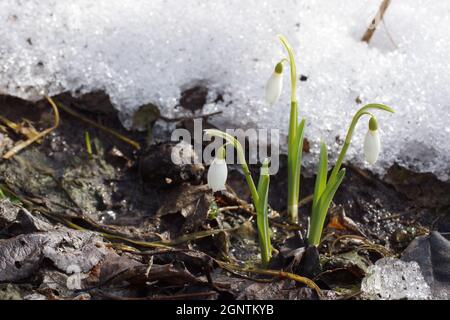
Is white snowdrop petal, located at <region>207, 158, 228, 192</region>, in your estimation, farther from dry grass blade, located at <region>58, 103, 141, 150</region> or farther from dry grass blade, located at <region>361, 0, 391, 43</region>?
dry grass blade, located at <region>361, 0, 391, 43</region>

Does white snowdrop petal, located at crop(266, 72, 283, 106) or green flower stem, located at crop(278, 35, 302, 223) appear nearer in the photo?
white snowdrop petal, located at crop(266, 72, 283, 106)

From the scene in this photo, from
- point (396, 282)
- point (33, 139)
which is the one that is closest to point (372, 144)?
point (396, 282)

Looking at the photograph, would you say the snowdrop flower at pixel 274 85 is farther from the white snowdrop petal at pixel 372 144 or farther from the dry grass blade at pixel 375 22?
the dry grass blade at pixel 375 22

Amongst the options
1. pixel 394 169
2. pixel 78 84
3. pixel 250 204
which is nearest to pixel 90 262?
pixel 250 204

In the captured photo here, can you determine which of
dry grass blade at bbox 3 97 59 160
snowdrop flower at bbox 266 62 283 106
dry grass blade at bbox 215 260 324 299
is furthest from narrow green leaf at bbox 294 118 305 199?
dry grass blade at bbox 3 97 59 160

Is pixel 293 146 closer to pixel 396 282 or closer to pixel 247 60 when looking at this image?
pixel 396 282

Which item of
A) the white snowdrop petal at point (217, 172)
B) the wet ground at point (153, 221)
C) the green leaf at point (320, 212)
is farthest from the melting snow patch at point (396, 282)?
the white snowdrop petal at point (217, 172)
